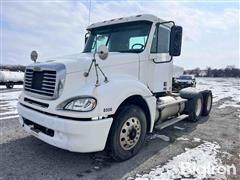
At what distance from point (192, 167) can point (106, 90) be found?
206 centimetres

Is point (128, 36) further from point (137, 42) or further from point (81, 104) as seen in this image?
point (81, 104)

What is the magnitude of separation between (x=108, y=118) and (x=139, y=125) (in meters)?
0.91

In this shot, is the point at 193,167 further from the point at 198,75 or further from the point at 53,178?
the point at 198,75

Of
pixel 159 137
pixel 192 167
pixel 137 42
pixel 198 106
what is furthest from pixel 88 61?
pixel 198 106

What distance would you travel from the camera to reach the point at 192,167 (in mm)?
4105

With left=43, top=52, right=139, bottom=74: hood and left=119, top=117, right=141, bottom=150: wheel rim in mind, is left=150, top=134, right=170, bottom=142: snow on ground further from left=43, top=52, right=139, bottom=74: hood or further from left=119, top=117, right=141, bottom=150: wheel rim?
left=43, top=52, right=139, bottom=74: hood

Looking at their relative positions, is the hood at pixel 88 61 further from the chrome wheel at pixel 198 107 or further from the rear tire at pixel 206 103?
the rear tire at pixel 206 103

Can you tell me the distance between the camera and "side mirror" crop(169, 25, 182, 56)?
4.98 metres

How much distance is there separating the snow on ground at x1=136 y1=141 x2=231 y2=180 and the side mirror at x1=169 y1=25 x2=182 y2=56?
2.18m

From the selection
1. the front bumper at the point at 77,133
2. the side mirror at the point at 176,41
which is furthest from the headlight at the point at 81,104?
the side mirror at the point at 176,41

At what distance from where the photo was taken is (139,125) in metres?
4.48

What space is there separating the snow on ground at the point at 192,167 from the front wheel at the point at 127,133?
1.97 feet

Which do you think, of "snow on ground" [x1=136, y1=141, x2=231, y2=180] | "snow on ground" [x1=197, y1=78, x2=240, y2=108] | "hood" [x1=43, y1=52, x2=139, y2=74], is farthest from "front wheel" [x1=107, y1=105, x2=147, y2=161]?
"snow on ground" [x1=197, y1=78, x2=240, y2=108]

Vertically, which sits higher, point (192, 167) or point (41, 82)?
point (41, 82)
